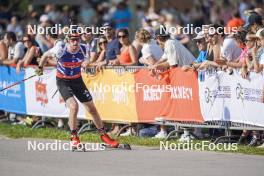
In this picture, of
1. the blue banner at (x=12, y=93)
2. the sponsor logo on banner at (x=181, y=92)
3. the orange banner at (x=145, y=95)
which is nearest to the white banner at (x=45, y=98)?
the blue banner at (x=12, y=93)

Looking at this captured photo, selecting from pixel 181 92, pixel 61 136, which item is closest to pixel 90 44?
pixel 61 136

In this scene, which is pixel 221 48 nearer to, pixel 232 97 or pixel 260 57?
pixel 232 97

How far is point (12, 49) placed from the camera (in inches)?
947

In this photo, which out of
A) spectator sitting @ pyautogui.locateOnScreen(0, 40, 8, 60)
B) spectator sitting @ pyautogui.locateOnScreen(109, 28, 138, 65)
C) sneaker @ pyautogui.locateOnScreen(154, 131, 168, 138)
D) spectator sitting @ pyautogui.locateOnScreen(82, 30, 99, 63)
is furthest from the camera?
spectator sitting @ pyautogui.locateOnScreen(0, 40, 8, 60)

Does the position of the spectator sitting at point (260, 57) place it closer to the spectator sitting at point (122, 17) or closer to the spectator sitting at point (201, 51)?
the spectator sitting at point (201, 51)

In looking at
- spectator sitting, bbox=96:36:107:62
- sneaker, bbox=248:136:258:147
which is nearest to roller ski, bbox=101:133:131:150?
sneaker, bbox=248:136:258:147

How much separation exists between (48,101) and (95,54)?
1.43 m

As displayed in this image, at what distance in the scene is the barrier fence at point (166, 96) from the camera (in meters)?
17.5

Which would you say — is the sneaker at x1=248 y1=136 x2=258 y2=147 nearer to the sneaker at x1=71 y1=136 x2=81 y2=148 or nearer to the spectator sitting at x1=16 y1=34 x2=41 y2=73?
the sneaker at x1=71 y1=136 x2=81 y2=148

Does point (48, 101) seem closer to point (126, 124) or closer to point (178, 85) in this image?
point (126, 124)

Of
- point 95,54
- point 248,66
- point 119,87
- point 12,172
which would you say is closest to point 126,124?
point 119,87

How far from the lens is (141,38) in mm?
19906

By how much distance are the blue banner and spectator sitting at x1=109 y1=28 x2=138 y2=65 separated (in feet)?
9.94

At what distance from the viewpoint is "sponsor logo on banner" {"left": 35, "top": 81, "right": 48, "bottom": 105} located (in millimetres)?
22109
